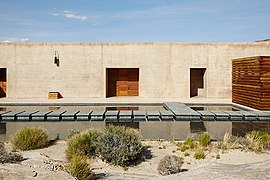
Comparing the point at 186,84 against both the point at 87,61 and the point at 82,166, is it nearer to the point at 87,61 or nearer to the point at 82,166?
the point at 87,61

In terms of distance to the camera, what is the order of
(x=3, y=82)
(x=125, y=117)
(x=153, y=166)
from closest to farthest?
(x=153, y=166) → (x=125, y=117) → (x=3, y=82)

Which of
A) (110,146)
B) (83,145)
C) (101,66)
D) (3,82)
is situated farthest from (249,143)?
(3,82)

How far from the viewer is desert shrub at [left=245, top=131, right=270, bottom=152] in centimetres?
647

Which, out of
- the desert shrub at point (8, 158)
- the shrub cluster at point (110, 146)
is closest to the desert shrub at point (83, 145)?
the shrub cluster at point (110, 146)

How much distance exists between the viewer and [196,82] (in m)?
19.2

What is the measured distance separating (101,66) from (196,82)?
6.43 metres

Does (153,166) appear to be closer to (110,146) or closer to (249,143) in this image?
(110,146)

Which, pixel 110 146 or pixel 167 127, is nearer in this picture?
pixel 110 146

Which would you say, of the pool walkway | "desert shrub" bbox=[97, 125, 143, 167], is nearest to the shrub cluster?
"desert shrub" bbox=[97, 125, 143, 167]

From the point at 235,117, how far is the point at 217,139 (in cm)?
309

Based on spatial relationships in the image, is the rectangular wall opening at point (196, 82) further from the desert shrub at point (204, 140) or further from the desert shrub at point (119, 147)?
the desert shrub at point (119, 147)

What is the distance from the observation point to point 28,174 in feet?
12.7

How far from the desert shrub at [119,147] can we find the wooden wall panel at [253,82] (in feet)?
24.2

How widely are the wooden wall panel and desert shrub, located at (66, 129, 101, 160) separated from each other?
797 centimetres
